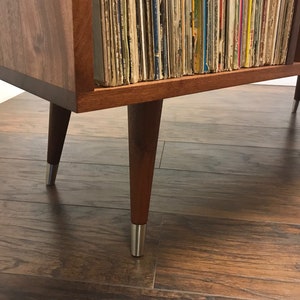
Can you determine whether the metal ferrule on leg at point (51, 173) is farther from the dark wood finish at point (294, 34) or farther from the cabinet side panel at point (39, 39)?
the dark wood finish at point (294, 34)

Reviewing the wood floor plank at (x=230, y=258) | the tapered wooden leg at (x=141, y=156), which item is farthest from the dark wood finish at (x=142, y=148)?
the wood floor plank at (x=230, y=258)

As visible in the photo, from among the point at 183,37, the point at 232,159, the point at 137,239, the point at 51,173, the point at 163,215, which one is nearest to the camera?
the point at 183,37

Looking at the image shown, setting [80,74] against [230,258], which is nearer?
[80,74]

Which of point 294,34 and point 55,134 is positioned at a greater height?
point 294,34

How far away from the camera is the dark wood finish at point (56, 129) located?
863 mm

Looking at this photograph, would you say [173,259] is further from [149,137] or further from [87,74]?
[87,74]

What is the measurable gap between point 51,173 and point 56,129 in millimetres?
121

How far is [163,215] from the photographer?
2.75 feet

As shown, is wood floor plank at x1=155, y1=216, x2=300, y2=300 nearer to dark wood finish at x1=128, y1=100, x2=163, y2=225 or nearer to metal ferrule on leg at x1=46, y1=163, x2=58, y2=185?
dark wood finish at x1=128, y1=100, x2=163, y2=225

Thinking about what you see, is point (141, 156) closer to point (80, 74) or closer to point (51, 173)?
point (80, 74)

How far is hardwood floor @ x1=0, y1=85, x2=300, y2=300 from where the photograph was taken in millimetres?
646

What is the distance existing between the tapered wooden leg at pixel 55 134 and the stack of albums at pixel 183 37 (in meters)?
0.36

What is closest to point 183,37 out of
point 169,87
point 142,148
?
point 169,87

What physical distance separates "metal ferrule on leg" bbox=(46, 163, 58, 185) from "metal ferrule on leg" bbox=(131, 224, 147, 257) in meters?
0.33
